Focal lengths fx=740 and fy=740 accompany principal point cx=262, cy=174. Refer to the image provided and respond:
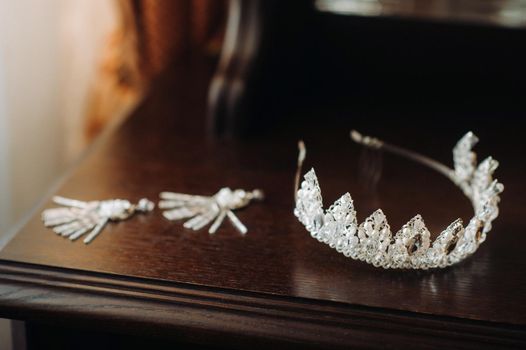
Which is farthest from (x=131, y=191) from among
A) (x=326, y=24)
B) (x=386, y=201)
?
(x=326, y=24)

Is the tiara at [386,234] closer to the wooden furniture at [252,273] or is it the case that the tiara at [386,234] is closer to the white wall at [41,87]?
the wooden furniture at [252,273]

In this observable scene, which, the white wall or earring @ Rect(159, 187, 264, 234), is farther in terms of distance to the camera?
the white wall

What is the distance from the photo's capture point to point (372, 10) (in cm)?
82

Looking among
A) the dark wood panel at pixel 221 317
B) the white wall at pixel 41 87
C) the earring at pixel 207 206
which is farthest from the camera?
the white wall at pixel 41 87

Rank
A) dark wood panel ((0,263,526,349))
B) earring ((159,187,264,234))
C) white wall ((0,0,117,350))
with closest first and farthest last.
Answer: dark wood panel ((0,263,526,349)) → earring ((159,187,264,234)) → white wall ((0,0,117,350))

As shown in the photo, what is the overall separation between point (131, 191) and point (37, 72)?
42 centimetres

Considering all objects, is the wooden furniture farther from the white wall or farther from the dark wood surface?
the white wall

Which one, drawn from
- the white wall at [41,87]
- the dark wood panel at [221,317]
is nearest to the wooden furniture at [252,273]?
the dark wood panel at [221,317]

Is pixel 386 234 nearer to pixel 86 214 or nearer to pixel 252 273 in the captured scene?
pixel 252 273

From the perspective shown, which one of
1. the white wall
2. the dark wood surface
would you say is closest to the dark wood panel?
the dark wood surface

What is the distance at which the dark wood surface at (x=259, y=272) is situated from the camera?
46 cm

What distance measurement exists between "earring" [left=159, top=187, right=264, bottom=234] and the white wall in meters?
0.38

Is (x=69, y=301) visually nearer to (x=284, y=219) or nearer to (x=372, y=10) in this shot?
(x=284, y=219)

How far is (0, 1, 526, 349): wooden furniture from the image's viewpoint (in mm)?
464
